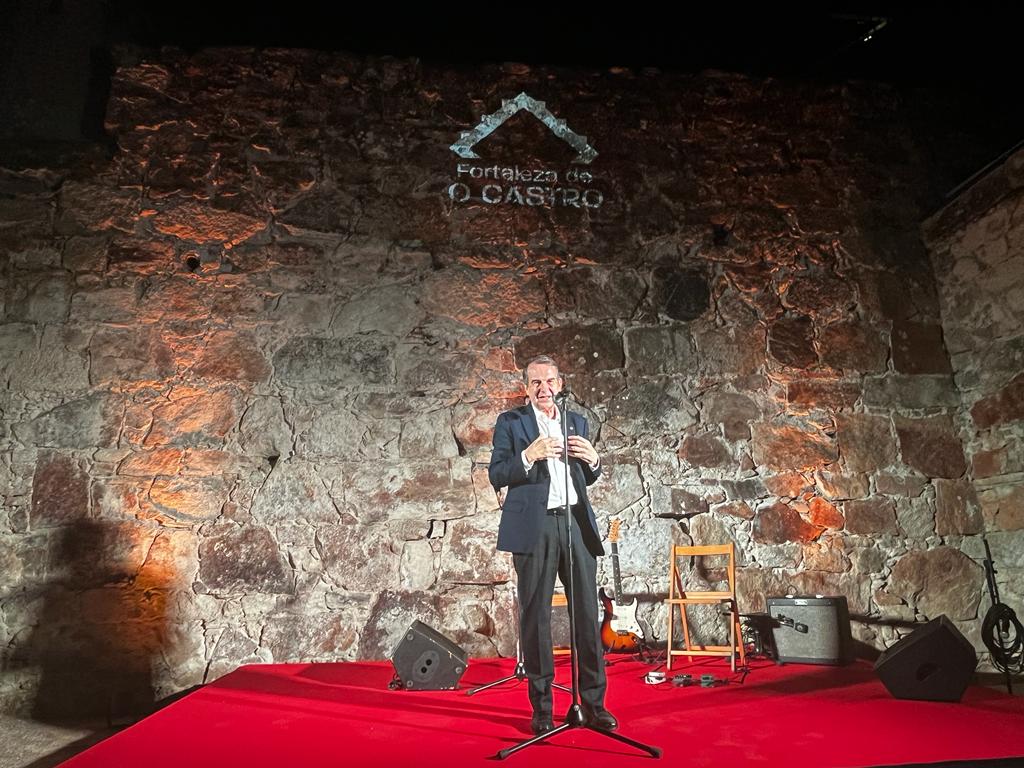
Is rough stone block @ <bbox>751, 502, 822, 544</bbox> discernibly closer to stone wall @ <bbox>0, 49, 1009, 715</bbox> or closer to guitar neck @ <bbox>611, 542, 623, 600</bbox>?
stone wall @ <bbox>0, 49, 1009, 715</bbox>

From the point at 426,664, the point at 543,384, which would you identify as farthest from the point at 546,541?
the point at 426,664

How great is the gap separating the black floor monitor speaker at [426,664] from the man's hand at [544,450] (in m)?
1.26

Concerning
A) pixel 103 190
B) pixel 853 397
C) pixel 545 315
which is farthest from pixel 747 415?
pixel 103 190

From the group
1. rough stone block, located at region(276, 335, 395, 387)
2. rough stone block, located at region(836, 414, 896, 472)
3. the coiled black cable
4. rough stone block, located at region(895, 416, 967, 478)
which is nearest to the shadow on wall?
rough stone block, located at region(276, 335, 395, 387)

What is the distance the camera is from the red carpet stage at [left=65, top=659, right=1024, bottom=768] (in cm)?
219

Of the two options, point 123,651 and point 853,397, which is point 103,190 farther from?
point 853,397

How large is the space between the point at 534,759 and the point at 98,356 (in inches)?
147

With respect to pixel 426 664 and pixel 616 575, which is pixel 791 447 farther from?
pixel 426 664

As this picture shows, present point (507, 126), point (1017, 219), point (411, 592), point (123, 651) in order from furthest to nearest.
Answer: point (507, 126) < point (1017, 219) < point (411, 592) < point (123, 651)

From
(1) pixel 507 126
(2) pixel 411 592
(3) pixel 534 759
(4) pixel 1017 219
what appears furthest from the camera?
(1) pixel 507 126

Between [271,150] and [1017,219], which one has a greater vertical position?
[271,150]

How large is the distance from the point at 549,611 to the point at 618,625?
1.71 metres

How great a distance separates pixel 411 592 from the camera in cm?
416

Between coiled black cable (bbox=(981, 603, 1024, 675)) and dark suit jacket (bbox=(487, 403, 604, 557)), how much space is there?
283 centimetres
